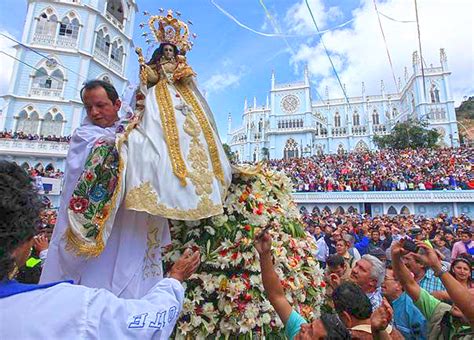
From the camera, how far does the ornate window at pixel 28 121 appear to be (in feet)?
62.8

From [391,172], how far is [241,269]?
25.4 m

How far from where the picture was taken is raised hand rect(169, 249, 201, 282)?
1.41 m

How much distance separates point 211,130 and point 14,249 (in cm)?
161

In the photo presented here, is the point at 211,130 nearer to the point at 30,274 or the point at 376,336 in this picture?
the point at 376,336

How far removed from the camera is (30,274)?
8.57 ft

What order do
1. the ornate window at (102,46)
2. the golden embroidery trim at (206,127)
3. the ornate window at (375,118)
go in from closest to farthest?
the golden embroidery trim at (206,127) → the ornate window at (102,46) → the ornate window at (375,118)

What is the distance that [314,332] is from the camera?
158 centimetres

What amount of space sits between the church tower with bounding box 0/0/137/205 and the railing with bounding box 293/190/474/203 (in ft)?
54.2

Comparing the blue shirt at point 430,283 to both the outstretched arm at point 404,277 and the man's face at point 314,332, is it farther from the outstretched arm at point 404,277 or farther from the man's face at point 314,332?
the man's face at point 314,332

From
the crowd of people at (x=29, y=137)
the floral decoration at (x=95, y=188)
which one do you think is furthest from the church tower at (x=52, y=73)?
the floral decoration at (x=95, y=188)

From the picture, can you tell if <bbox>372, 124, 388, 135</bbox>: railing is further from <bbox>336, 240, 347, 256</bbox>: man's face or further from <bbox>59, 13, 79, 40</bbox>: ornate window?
<bbox>336, 240, 347, 256</bbox>: man's face

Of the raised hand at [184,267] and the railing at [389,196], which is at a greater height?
the railing at [389,196]

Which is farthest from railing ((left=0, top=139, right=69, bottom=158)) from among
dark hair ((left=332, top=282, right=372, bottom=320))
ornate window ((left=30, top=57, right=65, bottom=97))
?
dark hair ((left=332, top=282, right=372, bottom=320))

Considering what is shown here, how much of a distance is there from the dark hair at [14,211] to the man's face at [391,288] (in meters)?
3.13
